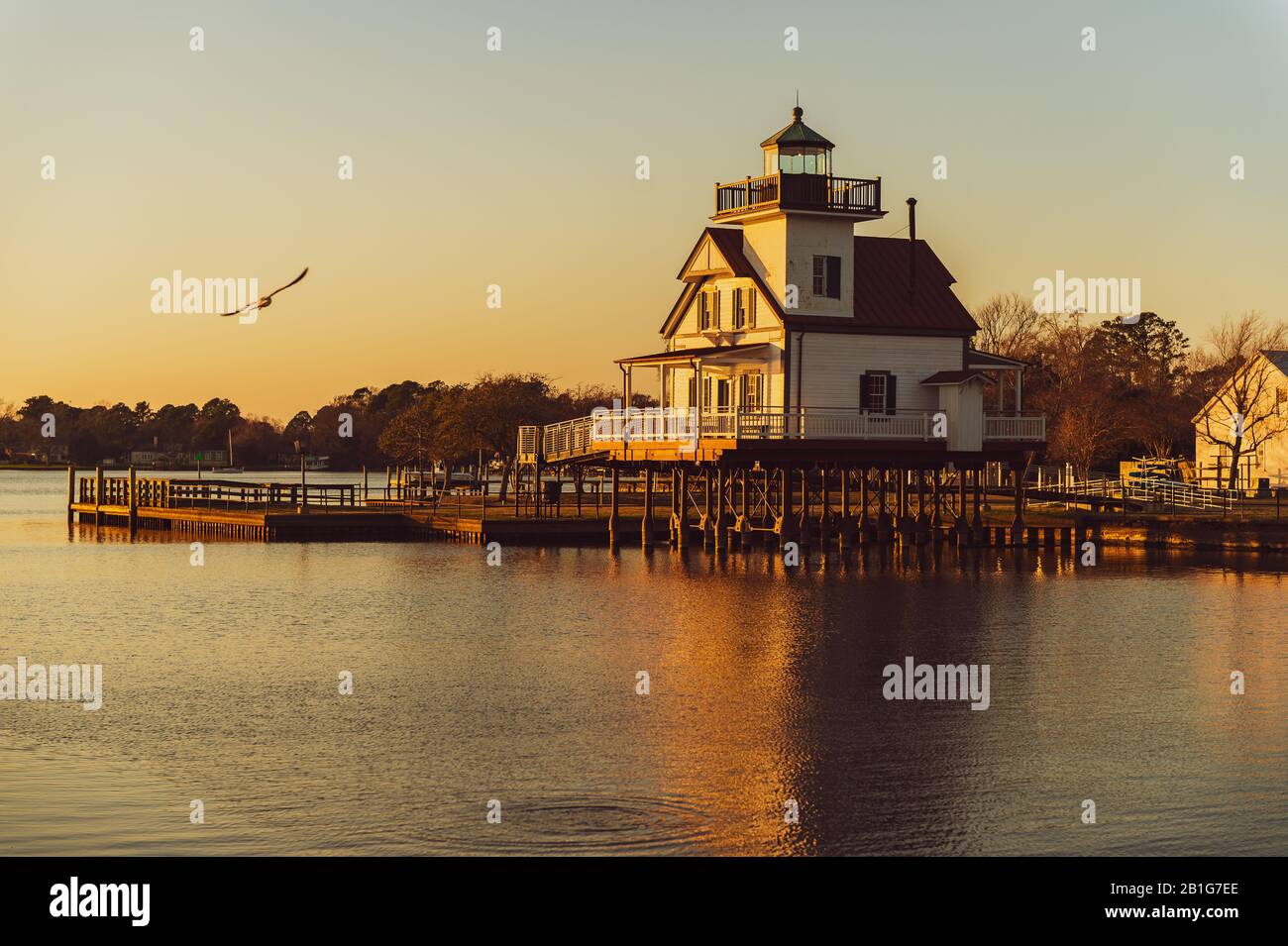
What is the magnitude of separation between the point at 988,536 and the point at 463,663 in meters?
36.0

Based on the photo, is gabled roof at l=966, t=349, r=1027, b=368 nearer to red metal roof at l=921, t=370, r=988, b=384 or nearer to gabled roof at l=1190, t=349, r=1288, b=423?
red metal roof at l=921, t=370, r=988, b=384

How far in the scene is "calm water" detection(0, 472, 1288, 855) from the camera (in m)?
18.4

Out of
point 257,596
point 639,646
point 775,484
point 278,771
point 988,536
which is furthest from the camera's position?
point 775,484

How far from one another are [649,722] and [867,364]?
34292 mm

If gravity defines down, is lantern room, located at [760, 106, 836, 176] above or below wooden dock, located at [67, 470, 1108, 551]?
above

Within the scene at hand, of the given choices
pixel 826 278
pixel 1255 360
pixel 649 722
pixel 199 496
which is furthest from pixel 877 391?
pixel 199 496

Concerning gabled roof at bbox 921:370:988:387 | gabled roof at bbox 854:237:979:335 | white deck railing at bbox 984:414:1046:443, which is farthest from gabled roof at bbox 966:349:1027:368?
white deck railing at bbox 984:414:1046:443

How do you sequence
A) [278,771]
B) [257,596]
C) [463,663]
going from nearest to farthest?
[278,771], [463,663], [257,596]

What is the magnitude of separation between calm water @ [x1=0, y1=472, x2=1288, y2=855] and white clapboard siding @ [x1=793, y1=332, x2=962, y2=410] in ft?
35.0

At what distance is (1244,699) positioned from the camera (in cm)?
2720

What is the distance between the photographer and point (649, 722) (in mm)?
24969

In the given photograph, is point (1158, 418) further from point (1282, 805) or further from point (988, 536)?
point (1282, 805)

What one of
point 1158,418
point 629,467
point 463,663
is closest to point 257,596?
point 463,663

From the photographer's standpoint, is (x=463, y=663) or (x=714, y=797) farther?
(x=463, y=663)
